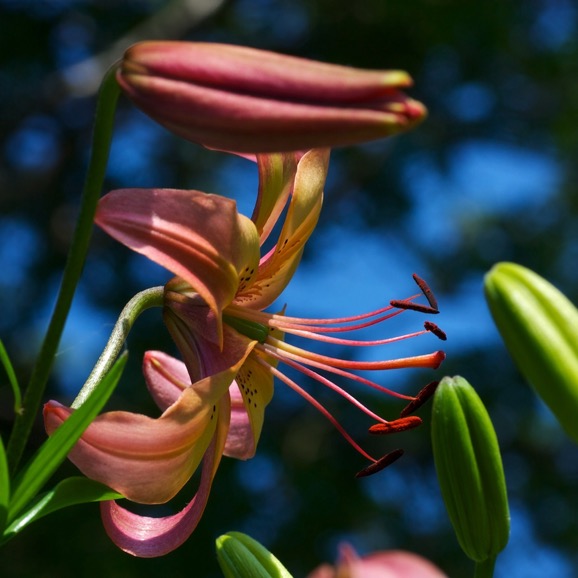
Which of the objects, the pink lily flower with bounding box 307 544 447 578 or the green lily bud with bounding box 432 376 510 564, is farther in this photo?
the green lily bud with bounding box 432 376 510 564

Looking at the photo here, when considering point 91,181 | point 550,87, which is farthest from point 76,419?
point 550,87

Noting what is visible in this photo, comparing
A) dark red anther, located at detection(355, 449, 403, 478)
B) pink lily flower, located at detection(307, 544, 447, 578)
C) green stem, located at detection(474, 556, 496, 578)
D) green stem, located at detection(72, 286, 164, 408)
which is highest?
pink lily flower, located at detection(307, 544, 447, 578)

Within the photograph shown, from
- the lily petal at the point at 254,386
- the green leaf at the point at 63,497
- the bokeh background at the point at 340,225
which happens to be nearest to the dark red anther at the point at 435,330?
the lily petal at the point at 254,386

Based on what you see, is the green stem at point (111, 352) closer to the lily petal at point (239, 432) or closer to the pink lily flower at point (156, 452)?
the pink lily flower at point (156, 452)

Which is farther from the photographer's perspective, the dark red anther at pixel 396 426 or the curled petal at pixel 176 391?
the curled petal at pixel 176 391

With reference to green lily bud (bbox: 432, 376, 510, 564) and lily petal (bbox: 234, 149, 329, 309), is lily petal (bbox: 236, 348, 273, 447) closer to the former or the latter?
lily petal (bbox: 234, 149, 329, 309)

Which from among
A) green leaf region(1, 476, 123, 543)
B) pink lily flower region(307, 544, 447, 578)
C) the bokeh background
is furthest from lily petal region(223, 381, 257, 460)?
the bokeh background
